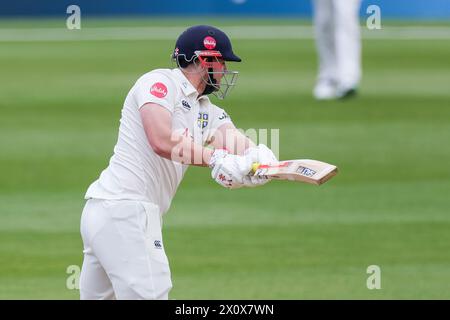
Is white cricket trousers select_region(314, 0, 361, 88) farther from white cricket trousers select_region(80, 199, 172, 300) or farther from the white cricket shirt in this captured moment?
white cricket trousers select_region(80, 199, 172, 300)

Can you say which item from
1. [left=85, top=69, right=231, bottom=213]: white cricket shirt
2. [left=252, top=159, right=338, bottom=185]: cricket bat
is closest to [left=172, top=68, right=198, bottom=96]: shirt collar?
[left=85, top=69, right=231, bottom=213]: white cricket shirt

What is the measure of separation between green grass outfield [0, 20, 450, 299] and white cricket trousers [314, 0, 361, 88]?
466mm

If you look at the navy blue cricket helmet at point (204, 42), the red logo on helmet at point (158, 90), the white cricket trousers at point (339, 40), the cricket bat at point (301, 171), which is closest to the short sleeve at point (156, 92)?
the red logo on helmet at point (158, 90)

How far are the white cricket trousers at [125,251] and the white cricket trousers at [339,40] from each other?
11.9m

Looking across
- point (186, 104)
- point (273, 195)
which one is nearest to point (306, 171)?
point (186, 104)

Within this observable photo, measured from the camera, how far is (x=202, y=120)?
21.8 feet

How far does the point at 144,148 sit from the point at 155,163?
0.11 m

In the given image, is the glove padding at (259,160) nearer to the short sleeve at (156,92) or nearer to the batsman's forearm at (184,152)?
the batsman's forearm at (184,152)

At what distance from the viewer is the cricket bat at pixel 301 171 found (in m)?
5.85

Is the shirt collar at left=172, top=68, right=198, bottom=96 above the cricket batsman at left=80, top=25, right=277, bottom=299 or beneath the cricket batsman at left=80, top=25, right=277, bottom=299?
above

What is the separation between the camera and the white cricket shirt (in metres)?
6.38

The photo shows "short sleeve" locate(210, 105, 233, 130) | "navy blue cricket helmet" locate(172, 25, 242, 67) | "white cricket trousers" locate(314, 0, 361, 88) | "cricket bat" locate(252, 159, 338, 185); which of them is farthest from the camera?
"white cricket trousers" locate(314, 0, 361, 88)

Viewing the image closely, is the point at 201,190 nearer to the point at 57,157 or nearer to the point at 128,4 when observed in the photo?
the point at 57,157

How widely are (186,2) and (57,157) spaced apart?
64.5 feet
